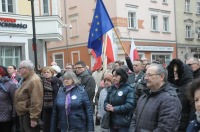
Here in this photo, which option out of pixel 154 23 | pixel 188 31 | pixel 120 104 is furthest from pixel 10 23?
pixel 188 31

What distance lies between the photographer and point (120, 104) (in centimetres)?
554

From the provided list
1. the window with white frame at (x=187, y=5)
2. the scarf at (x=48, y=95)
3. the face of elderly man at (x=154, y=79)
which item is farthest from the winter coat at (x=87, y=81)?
the window with white frame at (x=187, y=5)

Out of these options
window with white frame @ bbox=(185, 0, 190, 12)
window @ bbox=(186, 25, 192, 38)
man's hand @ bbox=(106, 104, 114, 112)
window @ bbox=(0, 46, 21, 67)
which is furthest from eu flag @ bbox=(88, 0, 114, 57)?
window with white frame @ bbox=(185, 0, 190, 12)

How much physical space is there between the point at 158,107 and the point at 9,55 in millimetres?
14651

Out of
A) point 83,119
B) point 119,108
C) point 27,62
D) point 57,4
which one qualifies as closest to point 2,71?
point 27,62

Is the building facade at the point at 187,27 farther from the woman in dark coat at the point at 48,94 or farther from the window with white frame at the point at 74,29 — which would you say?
the woman in dark coat at the point at 48,94

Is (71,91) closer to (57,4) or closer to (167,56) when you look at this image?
(57,4)

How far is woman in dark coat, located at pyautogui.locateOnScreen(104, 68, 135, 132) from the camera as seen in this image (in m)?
→ 5.44

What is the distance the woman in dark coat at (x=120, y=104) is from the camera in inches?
214

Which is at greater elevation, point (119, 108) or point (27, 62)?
point (27, 62)

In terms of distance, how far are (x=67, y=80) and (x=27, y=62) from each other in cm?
115

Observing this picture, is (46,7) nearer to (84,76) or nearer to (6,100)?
(84,76)

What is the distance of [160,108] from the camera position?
162 inches

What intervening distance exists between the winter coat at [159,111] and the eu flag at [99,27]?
220 inches
